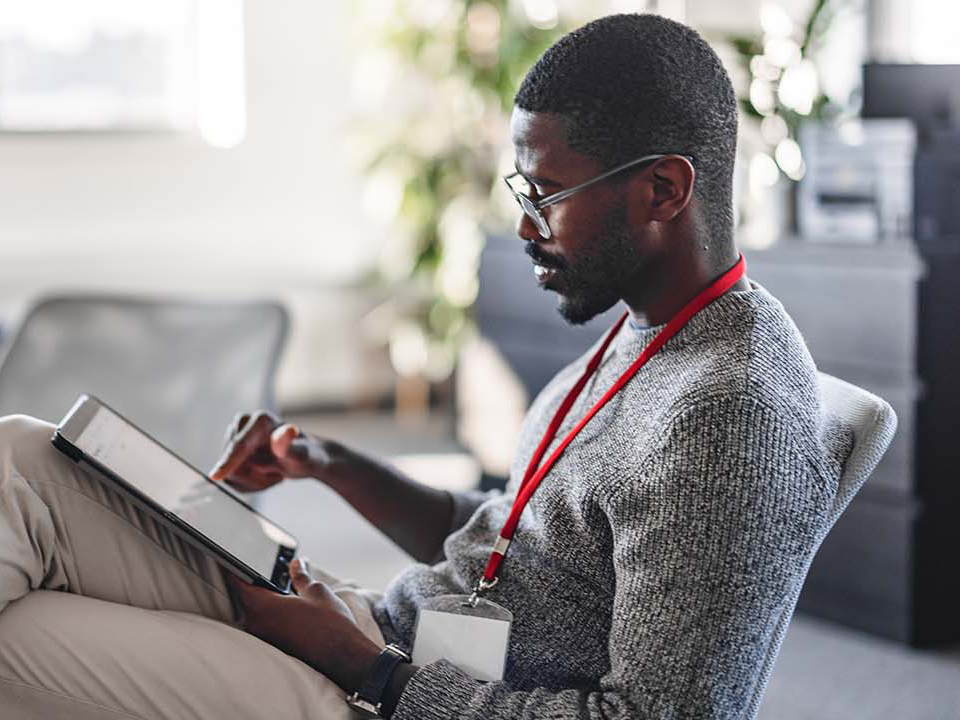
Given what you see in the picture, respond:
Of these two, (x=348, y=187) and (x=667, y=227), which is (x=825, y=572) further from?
(x=348, y=187)

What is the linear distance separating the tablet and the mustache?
0.45 m

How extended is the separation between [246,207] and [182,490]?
3.87 meters

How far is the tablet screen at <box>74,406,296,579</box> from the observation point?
1.35 metres

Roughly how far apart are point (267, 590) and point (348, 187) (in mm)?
4179

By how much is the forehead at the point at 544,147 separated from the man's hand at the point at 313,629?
499mm

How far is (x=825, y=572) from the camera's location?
292cm

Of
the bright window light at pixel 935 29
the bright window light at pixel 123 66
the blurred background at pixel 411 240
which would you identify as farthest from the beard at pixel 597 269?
the bright window light at pixel 123 66

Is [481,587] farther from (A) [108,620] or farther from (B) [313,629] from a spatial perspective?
(A) [108,620]

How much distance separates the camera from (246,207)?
518 cm

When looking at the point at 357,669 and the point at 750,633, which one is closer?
the point at 750,633

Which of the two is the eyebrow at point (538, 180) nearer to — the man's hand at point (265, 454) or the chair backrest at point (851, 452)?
the chair backrest at point (851, 452)

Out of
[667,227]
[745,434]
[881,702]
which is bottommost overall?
[881,702]

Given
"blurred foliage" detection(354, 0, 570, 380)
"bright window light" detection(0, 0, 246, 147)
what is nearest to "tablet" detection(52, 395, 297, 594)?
"blurred foliage" detection(354, 0, 570, 380)

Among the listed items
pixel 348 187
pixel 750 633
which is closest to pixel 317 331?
pixel 348 187
